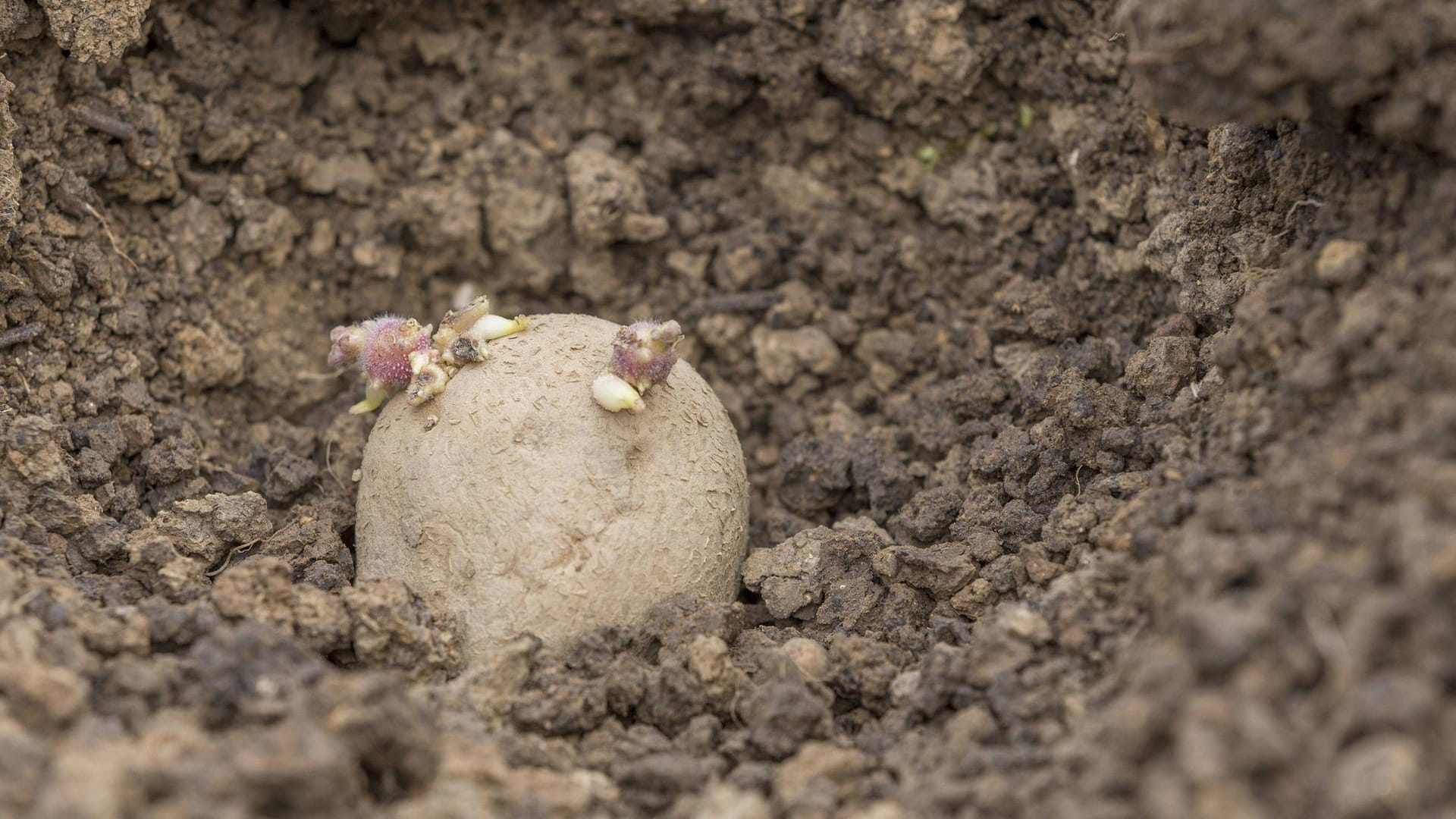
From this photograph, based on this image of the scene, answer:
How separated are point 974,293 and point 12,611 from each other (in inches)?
128

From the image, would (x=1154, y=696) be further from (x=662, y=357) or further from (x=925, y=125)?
(x=925, y=125)

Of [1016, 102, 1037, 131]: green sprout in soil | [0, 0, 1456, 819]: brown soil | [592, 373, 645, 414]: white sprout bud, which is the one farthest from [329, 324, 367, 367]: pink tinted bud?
[1016, 102, 1037, 131]: green sprout in soil

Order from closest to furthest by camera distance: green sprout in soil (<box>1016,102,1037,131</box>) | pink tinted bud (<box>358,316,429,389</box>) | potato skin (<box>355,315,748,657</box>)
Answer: potato skin (<box>355,315,748,657</box>), pink tinted bud (<box>358,316,429,389</box>), green sprout in soil (<box>1016,102,1037,131</box>)

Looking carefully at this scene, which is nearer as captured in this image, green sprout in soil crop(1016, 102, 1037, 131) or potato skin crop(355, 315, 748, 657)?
potato skin crop(355, 315, 748, 657)

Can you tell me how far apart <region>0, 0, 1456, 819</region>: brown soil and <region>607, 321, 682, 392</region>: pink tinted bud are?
688 mm

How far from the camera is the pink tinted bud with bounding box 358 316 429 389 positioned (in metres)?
3.77

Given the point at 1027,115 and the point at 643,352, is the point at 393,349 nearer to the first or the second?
the point at 643,352

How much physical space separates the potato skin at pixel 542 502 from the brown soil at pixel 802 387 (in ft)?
0.46

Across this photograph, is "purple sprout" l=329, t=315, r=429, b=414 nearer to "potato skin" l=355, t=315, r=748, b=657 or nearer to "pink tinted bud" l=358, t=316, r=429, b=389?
"pink tinted bud" l=358, t=316, r=429, b=389

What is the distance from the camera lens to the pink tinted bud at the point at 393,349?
3771 mm

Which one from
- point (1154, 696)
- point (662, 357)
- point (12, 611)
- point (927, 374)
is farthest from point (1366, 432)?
point (12, 611)

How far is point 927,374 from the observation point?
4.65 meters

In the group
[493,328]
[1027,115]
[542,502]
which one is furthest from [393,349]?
[1027,115]

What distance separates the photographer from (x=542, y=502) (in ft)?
11.5
